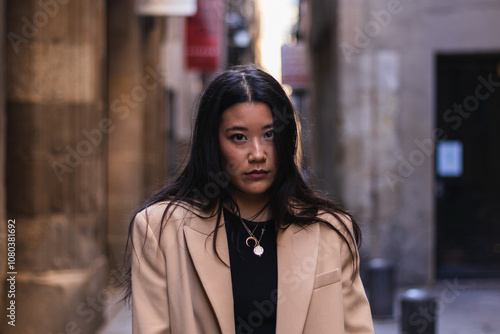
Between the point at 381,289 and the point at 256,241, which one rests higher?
the point at 256,241

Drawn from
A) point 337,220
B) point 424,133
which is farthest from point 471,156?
point 337,220

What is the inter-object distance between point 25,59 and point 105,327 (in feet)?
9.56

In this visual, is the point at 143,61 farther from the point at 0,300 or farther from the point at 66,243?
the point at 0,300

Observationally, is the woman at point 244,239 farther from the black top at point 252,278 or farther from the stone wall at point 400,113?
the stone wall at point 400,113

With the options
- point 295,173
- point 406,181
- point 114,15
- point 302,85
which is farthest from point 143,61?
point 302,85

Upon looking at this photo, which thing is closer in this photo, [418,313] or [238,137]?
[238,137]

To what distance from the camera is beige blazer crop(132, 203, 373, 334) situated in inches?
97.0

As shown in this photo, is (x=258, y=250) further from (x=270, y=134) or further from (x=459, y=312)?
(x=459, y=312)

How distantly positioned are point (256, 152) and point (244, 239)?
12.6 inches

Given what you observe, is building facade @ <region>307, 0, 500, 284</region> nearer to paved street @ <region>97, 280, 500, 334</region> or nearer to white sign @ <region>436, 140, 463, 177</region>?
white sign @ <region>436, 140, 463, 177</region>

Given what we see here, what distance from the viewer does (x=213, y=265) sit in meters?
2.52

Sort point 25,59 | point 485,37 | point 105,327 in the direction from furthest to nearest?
point 485,37
point 105,327
point 25,59

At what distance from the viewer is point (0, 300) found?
532 centimetres

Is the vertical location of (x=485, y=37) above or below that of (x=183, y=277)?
above
